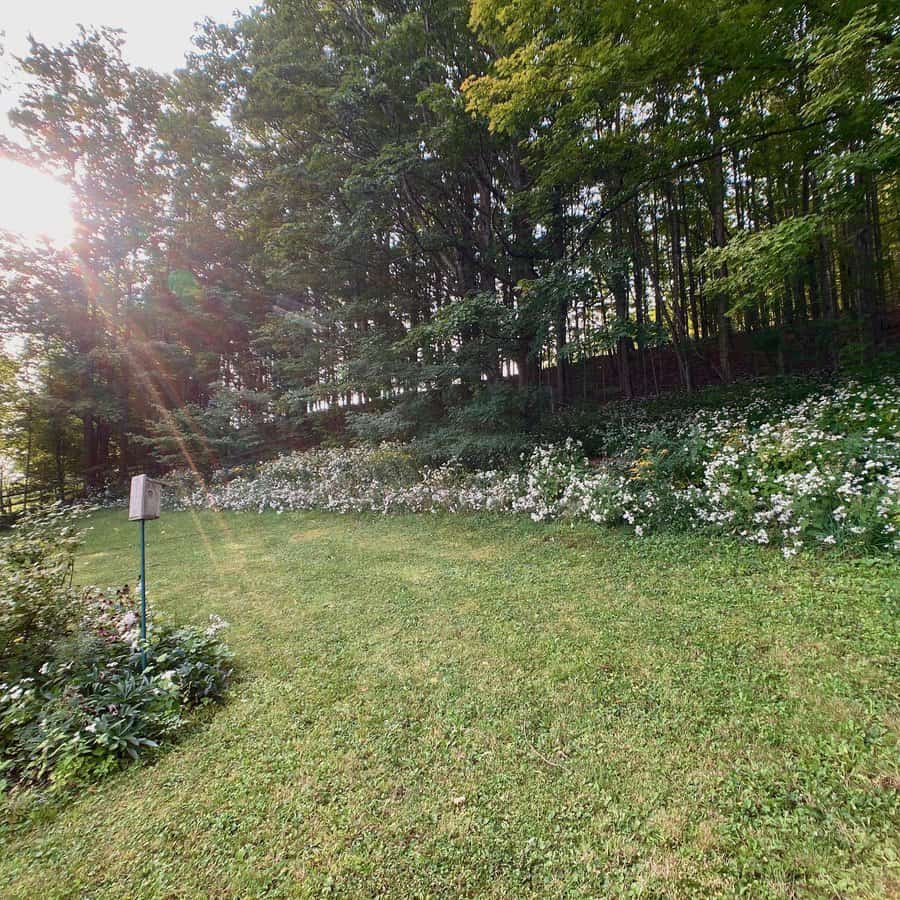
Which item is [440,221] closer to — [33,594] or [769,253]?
[769,253]

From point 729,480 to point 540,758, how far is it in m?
3.68

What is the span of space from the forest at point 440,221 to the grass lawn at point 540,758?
407 cm

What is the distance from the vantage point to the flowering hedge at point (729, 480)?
3.37 m

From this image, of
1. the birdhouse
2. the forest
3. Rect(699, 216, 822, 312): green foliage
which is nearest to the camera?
the birdhouse

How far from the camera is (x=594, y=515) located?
15.0 feet

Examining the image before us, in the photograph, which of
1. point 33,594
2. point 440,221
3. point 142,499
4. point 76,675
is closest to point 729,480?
point 142,499

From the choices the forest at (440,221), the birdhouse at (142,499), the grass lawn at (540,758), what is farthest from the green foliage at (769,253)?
the birdhouse at (142,499)

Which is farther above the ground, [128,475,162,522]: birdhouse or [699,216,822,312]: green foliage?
[699,216,822,312]: green foliage

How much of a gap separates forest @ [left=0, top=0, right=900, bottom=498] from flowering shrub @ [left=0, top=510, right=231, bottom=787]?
5.01 metres

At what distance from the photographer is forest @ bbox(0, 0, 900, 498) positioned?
5070 mm

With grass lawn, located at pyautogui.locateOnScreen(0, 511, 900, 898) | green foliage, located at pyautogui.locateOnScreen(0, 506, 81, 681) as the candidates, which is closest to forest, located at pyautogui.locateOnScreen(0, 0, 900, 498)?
grass lawn, located at pyautogui.locateOnScreen(0, 511, 900, 898)

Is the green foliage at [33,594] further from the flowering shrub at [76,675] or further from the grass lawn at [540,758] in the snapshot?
the grass lawn at [540,758]

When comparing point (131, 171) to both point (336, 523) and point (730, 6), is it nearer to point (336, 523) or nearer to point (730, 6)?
point (336, 523)

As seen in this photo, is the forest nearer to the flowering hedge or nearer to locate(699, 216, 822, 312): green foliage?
locate(699, 216, 822, 312): green foliage
